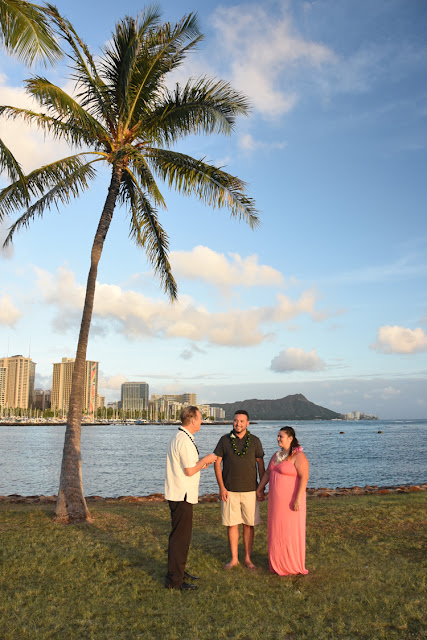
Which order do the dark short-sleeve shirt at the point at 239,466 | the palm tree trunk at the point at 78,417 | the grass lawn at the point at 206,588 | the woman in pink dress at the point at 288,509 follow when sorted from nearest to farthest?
1. the grass lawn at the point at 206,588
2. the woman in pink dress at the point at 288,509
3. the dark short-sleeve shirt at the point at 239,466
4. the palm tree trunk at the point at 78,417

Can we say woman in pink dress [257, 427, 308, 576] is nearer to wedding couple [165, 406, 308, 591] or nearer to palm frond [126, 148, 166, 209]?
wedding couple [165, 406, 308, 591]

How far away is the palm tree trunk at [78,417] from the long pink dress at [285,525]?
4795mm

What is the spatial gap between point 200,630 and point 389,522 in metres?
5.93

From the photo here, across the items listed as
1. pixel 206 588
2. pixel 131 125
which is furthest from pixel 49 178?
pixel 206 588

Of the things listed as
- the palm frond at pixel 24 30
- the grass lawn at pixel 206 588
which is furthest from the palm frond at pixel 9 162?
the grass lawn at pixel 206 588

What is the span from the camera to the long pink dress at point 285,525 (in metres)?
6.17

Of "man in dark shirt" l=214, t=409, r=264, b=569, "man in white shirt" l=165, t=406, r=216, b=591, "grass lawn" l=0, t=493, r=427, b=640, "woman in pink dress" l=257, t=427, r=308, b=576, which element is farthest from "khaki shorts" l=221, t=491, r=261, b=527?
"man in white shirt" l=165, t=406, r=216, b=591

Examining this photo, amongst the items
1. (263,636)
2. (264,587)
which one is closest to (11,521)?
(264,587)

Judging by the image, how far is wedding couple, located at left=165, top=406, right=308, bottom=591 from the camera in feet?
19.0

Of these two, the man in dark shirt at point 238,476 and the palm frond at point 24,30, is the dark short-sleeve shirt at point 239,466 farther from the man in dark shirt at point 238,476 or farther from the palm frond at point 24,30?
the palm frond at point 24,30

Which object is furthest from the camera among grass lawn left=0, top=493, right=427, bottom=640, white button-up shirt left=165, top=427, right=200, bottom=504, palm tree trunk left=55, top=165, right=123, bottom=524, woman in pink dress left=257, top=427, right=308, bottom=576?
palm tree trunk left=55, top=165, right=123, bottom=524

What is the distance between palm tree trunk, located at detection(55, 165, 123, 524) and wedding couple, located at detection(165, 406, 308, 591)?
4.23 metres

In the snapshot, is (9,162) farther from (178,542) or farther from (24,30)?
(178,542)

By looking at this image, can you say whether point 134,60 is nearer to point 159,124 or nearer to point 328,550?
point 159,124
